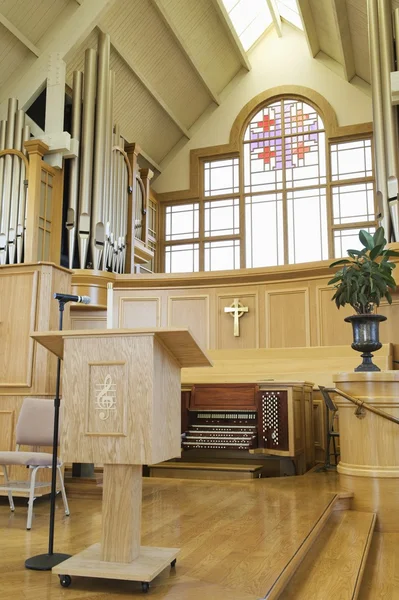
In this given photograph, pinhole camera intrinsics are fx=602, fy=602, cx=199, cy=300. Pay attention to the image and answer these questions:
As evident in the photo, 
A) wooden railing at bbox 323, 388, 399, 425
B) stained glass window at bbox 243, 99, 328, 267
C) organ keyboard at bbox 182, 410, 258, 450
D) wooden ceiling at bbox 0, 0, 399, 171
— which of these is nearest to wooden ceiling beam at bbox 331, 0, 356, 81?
wooden ceiling at bbox 0, 0, 399, 171

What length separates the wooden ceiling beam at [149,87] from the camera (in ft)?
29.7

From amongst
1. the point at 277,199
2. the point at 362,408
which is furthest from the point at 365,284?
the point at 277,199

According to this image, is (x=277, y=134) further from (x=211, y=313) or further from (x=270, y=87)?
(x=211, y=313)

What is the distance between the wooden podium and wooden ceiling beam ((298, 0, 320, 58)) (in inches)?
328

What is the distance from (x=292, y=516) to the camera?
11.7 feet

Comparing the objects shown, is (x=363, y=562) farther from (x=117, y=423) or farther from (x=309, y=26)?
(x=309, y=26)

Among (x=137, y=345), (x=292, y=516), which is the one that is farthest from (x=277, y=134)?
(x=137, y=345)

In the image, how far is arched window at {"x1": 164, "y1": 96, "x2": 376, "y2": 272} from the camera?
10219 millimetres

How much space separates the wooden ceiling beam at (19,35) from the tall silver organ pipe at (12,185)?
75cm

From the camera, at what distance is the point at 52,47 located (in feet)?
26.9

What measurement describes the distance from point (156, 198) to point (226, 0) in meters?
3.59

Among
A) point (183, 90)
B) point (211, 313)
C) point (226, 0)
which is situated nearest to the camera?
point (211, 313)

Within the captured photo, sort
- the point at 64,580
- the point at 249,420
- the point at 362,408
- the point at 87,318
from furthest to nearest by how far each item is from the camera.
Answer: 1. the point at 87,318
2. the point at 249,420
3. the point at 362,408
4. the point at 64,580

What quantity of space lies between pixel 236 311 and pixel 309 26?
5.26 metres
